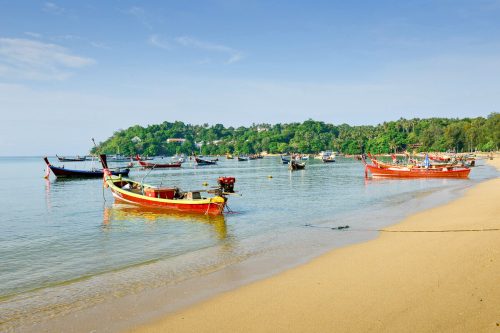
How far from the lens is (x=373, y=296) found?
327 inches

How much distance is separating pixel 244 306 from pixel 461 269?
5253 mm

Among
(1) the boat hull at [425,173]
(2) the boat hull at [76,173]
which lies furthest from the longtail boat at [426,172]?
(2) the boat hull at [76,173]

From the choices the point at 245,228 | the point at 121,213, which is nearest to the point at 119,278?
the point at 245,228

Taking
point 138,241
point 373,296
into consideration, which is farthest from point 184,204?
point 373,296

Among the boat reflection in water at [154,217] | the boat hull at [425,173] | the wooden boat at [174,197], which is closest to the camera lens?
the boat reflection in water at [154,217]

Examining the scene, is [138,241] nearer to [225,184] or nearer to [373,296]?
[225,184]

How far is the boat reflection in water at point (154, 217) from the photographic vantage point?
21.9 m

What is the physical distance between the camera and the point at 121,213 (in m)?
26.9

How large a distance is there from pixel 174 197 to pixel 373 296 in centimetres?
1950

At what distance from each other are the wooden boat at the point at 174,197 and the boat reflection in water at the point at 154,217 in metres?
0.34

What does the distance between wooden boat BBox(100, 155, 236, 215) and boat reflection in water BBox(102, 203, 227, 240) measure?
0.34 meters

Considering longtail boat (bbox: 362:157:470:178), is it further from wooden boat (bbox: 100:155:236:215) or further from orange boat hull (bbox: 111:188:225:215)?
orange boat hull (bbox: 111:188:225:215)

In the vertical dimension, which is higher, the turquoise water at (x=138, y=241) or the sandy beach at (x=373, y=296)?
the sandy beach at (x=373, y=296)

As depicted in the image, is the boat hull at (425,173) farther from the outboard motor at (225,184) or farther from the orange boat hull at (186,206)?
the orange boat hull at (186,206)
